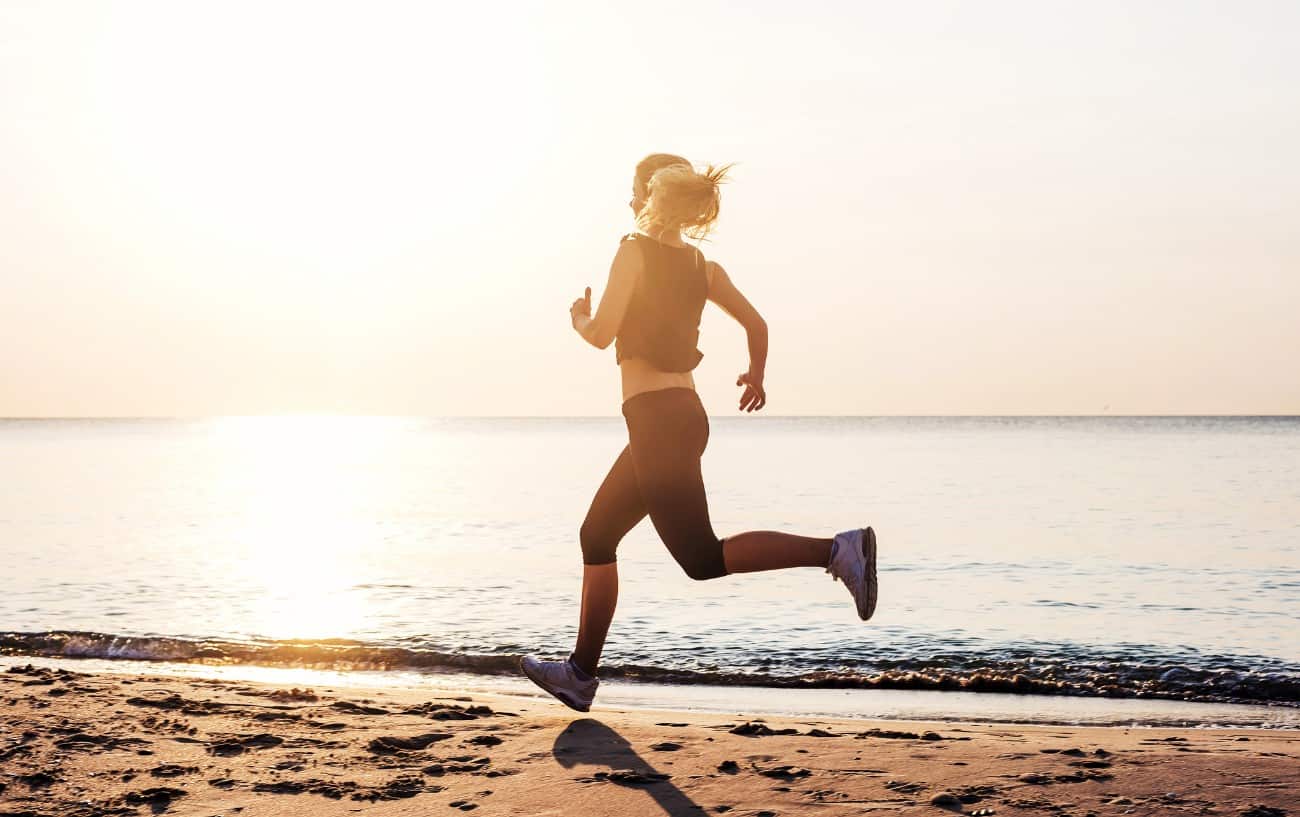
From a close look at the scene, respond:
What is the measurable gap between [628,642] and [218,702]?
3991mm

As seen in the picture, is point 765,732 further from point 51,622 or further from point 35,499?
point 35,499

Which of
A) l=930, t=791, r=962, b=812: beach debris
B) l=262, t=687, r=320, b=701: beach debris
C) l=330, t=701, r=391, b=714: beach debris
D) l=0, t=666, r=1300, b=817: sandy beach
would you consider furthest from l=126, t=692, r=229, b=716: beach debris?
l=930, t=791, r=962, b=812: beach debris

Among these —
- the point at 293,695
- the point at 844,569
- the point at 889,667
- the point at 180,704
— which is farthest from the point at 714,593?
the point at 844,569

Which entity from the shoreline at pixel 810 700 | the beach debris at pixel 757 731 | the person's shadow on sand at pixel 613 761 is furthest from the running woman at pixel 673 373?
the shoreline at pixel 810 700

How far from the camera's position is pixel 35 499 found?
1112 inches

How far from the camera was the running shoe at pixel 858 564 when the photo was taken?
4840 millimetres

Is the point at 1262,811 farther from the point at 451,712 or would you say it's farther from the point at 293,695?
the point at 293,695

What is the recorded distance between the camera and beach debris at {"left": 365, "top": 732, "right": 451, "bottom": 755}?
503 centimetres

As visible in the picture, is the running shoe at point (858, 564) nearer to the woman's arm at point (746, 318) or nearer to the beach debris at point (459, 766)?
the woman's arm at point (746, 318)

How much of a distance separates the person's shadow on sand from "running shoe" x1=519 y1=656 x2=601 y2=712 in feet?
0.33

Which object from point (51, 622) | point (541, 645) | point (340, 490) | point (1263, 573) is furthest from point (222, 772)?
point (340, 490)

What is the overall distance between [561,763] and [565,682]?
0.88m

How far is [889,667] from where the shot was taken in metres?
8.66

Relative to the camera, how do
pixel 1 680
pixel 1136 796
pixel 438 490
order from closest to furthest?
pixel 1136 796
pixel 1 680
pixel 438 490
